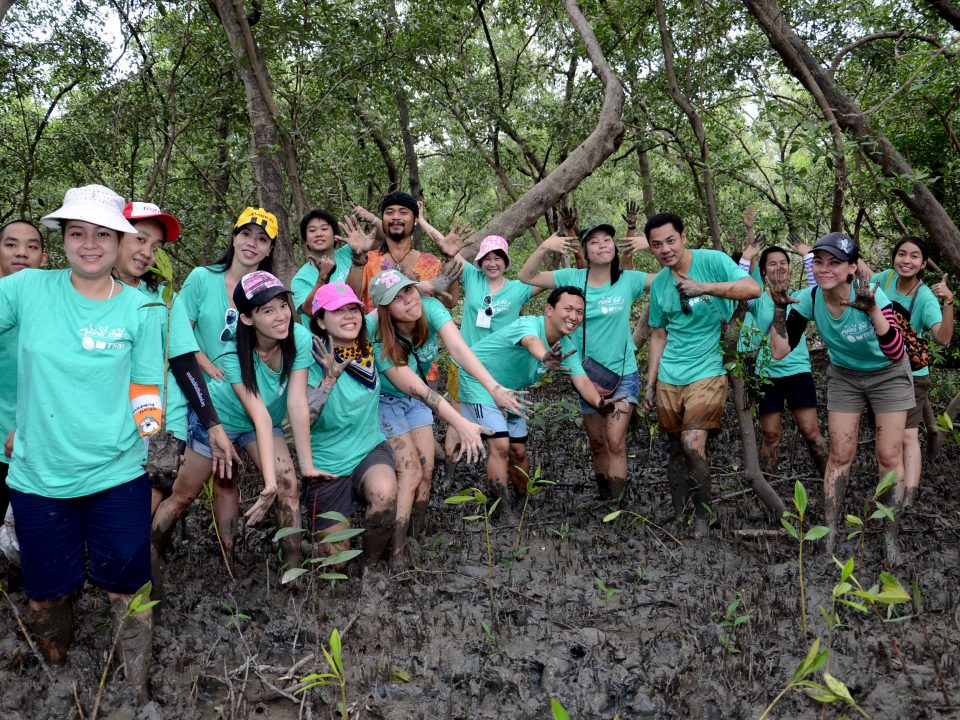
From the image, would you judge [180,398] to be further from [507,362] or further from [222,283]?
[507,362]

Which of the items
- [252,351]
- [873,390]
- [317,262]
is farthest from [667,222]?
[252,351]

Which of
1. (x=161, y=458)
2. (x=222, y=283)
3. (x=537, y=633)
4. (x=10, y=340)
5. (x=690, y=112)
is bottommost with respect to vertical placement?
(x=537, y=633)

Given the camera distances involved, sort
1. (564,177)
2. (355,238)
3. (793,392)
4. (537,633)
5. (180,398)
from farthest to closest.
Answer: (564,177)
(793,392)
(355,238)
(537,633)
(180,398)

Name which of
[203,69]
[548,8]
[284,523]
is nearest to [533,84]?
[548,8]

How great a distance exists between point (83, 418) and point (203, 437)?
4.20 ft

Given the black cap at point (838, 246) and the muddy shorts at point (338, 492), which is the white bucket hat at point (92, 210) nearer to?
the muddy shorts at point (338, 492)

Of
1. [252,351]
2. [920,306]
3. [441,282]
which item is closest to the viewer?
[252,351]

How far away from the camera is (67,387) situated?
10.4 feet

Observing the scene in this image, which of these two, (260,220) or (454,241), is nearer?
(260,220)

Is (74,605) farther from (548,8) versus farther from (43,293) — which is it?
(548,8)

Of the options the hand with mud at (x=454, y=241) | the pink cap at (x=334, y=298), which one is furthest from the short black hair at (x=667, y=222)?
the pink cap at (x=334, y=298)

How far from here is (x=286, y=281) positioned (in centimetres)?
712

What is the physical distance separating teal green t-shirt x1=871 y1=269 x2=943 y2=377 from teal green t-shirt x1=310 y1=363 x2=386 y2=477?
3.84 meters

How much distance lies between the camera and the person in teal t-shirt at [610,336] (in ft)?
19.2
